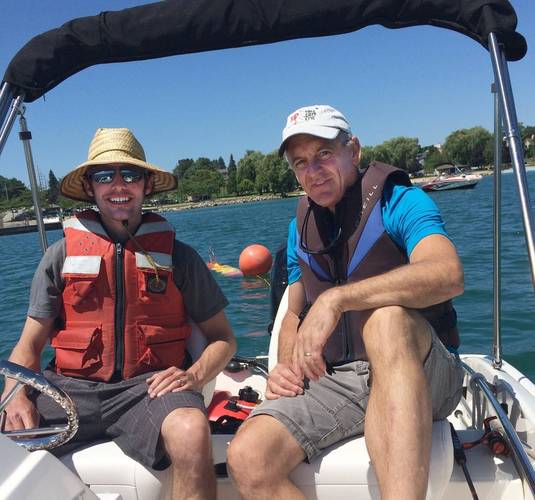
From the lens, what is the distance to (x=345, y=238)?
221cm

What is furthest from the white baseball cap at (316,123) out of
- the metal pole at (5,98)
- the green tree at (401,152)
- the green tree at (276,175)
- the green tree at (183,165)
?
the green tree at (183,165)

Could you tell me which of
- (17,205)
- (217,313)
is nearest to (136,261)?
(217,313)

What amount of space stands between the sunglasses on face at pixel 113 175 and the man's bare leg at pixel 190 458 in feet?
3.51

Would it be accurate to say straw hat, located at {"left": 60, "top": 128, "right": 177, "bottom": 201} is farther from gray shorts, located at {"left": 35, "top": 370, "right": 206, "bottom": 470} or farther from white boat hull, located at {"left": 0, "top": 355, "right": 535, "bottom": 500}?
white boat hull, located at {"left": 0, "top": 355, "right": 535, "bottom": 500}

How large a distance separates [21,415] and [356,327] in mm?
1343

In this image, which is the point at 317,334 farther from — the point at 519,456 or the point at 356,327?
the point at 519,456

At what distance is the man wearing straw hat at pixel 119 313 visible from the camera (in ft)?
6.98

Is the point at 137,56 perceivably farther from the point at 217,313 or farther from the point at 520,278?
the point at 520,278

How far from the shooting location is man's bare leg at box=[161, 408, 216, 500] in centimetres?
184

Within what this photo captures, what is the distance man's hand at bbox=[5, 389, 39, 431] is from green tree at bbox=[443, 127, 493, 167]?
238ft

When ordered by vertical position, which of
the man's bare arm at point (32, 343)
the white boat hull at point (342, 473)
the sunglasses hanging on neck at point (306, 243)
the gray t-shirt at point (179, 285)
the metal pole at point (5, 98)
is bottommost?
the white boat hull at point (342, 473)

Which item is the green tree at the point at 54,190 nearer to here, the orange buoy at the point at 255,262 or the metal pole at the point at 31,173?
the metal pole at the point at 31,173

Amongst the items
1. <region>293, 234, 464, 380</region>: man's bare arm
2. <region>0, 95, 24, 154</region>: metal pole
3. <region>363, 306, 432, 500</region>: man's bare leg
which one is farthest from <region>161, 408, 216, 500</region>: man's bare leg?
<region>0, 95, 24, 154</region>: metal pole

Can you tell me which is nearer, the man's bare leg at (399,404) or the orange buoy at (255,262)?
the man's bare leg at (399,404)
